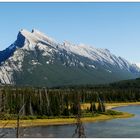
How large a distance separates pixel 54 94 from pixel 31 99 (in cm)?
868

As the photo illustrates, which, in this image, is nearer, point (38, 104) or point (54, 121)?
point (54, 121)

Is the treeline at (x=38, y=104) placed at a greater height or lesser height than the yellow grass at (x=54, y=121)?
greater

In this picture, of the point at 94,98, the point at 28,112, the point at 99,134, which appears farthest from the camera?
the point at 94,98

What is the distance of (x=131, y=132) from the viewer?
8231 cm

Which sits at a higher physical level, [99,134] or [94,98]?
[94,98]

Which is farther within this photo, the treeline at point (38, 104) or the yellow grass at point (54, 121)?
the treeline at point (38, 104)

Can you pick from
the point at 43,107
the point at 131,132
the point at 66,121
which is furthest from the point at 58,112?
the point at 131,132

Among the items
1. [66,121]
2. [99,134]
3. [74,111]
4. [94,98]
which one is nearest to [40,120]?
[66,121]

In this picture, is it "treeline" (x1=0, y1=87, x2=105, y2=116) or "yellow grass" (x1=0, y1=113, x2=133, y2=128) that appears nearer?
"yellow grass" (x1=0, y1=113, x2=133, y2=128)

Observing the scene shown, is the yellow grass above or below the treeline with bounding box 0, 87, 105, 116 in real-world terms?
below

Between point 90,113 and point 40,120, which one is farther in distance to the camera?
point 90,113

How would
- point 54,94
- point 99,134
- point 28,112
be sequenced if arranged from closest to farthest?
point 99,134 < point 28,112 < point 54,94

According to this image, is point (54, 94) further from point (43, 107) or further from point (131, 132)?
point (131, 132)

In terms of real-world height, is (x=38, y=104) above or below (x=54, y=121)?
above
